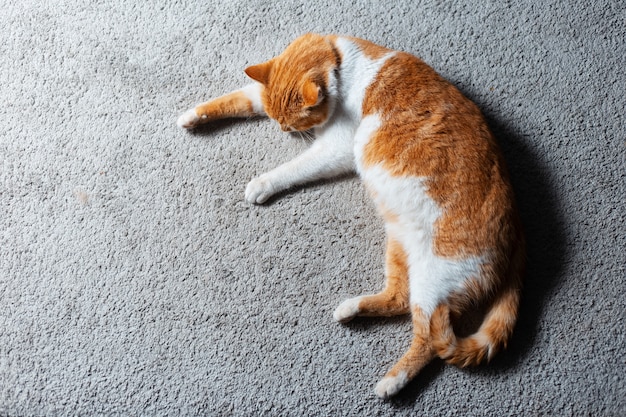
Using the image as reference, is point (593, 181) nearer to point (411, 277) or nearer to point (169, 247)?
point (411, 277)

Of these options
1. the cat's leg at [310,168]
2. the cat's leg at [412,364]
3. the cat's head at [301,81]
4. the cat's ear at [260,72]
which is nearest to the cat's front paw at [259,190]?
the cat's leg at [310,168]

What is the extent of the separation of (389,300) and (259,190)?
1.55 ft

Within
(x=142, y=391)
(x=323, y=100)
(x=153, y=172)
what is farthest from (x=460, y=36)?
(x=142, y=391)

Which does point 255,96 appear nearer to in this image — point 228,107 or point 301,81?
point 228,107

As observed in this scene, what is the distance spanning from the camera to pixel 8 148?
1586 millimetres

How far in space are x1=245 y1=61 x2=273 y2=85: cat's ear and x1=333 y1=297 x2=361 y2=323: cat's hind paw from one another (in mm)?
637

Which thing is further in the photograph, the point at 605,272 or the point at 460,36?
the point at 460,36

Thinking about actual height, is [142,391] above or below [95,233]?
below

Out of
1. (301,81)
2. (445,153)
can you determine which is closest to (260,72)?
(301,81)

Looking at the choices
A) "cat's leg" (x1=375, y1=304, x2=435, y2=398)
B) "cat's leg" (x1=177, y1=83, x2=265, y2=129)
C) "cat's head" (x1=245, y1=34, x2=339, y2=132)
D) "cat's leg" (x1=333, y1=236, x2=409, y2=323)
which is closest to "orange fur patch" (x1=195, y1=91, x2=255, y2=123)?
"cat's leg" (x1=177, y1=83, x2=265, y2=129)

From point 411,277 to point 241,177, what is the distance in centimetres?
58

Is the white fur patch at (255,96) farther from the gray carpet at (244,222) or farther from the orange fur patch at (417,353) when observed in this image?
the orange fur patch at (417,353)

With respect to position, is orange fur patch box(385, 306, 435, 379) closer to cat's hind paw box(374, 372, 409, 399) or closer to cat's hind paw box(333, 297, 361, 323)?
cat's hind paw box(374, 372, 409, 399)

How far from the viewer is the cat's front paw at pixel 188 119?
5.04 feet
